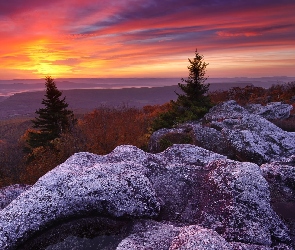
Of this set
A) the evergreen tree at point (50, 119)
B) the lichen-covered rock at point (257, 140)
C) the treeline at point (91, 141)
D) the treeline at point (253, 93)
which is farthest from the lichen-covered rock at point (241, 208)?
the treeline at point (253, 93)

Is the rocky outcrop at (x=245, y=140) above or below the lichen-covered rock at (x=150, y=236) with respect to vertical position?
above

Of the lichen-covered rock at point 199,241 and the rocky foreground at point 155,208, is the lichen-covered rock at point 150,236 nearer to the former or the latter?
the rocky foreground at point 155,208

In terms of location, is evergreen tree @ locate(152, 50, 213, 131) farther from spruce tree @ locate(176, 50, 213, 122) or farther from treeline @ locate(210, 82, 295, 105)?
treeline @ locate(210, 82, 295, 105)

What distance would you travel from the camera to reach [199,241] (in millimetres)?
8781

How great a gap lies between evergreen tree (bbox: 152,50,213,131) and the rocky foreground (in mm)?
19567

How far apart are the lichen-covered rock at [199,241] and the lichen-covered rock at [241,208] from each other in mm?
1865

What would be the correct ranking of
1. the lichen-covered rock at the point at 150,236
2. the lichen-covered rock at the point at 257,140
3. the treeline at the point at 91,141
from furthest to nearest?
the treeline at the point at 91,141, the lichen-covered rock at the point at 257,140, the lichen-covered rock at the point at 150,236

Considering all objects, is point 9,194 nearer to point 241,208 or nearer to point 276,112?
point 241,208

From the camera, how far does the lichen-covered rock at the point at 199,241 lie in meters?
8.64

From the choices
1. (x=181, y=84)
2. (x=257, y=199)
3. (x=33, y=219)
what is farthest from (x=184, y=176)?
(x=181, y=84)

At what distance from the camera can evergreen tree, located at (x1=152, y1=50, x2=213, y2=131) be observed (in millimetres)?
35144

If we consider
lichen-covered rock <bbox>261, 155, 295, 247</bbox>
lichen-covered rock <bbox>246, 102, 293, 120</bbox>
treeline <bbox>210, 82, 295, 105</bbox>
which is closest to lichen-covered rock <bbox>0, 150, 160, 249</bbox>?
lichen-covered rock <bbox>261, 155, 295, 247</bbox>

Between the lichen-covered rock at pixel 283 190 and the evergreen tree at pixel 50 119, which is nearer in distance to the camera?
the lichen-covered rock at pixel 283 190

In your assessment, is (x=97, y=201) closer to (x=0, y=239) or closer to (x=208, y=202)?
(x=0, y=239)
